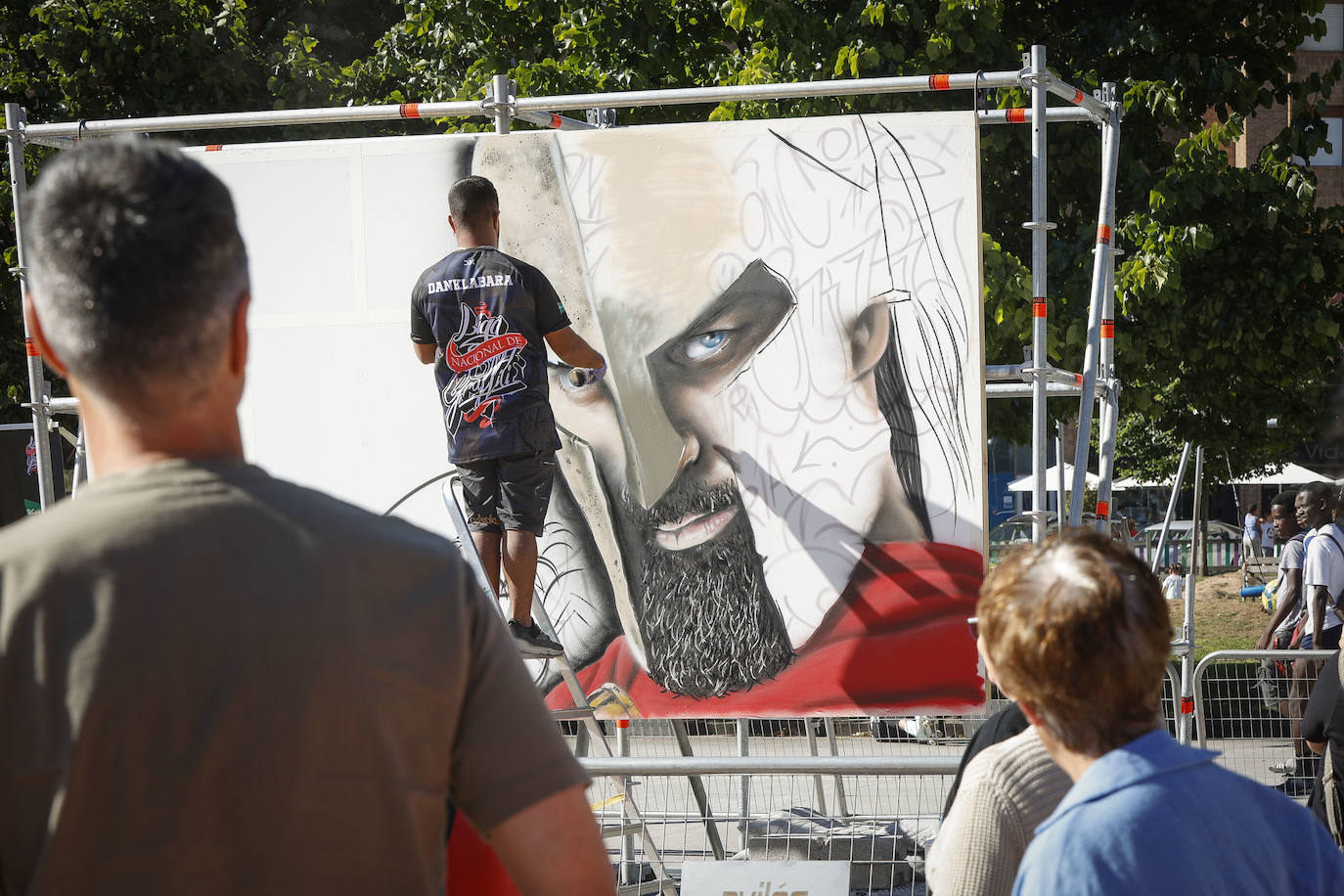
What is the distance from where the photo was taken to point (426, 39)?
12984 mm

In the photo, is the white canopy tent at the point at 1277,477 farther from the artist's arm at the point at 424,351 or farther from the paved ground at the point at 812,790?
the artist's arm at the point at 424,351

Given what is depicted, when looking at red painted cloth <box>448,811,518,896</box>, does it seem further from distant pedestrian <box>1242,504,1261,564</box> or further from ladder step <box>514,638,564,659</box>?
distant pedestrian <box>1242,504,1261,564</box>

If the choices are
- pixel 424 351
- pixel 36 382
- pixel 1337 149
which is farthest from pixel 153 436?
pixel 1337 149

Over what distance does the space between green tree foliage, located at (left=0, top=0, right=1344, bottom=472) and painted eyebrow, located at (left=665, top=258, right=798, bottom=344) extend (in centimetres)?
493

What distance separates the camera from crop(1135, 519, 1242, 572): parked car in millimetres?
30938

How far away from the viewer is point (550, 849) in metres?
1.44

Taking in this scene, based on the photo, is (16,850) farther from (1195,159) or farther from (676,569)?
(1195,159)

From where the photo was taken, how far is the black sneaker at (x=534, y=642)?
5.21 m

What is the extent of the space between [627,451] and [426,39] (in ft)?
27.6

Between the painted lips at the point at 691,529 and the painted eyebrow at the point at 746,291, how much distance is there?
2.50ft

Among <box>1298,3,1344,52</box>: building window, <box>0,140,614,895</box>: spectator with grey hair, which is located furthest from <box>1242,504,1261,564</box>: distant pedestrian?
<box>0,140,614,895</box>: spectator with grey hair

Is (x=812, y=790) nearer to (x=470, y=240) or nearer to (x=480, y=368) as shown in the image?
(x=480, y=368)

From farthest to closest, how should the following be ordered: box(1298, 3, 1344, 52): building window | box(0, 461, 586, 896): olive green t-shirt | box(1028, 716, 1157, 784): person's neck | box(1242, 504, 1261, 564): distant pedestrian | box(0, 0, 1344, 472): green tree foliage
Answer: box(1298, 3, 1344, 52): building window → box(1242, 504, 1261, 564): distant pedestrian → box(0, 0, 1344, 472): green tree foliage → box(1028, 716, 1157, 784): person's neck → box(0, 461, 586, 896): olive green t-shirt

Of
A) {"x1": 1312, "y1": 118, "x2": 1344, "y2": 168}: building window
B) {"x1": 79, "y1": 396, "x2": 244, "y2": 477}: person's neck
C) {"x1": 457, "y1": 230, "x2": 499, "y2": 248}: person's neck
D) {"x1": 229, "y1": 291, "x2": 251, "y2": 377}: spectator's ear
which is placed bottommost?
{"x1": 79, "y1": 396, "x2": 244, "y2": 477}: person's neck
